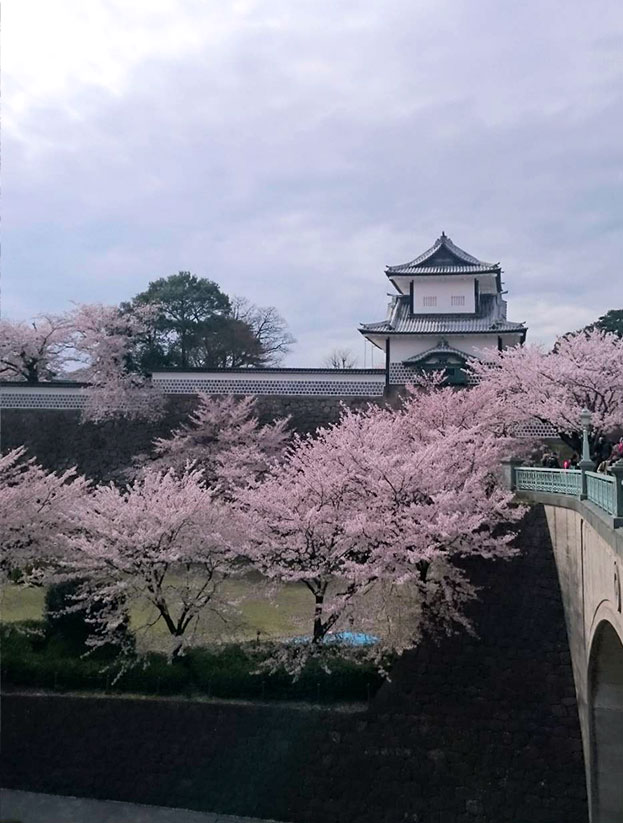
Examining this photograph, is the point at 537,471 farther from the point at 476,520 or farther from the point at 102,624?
the point at 102,624

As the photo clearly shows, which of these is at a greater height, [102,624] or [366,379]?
[366,379]

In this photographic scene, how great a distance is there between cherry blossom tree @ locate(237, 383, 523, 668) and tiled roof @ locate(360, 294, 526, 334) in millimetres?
12609

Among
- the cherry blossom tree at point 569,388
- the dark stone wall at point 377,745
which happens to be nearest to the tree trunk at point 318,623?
the dark stone wall at point 377,745

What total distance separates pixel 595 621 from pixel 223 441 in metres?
14.7

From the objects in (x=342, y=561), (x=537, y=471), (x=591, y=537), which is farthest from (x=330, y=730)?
(x=537, y=471)

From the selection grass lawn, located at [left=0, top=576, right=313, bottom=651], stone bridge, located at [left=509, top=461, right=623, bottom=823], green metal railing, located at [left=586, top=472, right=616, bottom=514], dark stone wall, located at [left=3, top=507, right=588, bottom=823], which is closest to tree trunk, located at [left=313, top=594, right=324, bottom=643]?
grass lawn, located at [left=0, top=576, right=313, bottom=651]

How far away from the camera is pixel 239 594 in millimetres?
15398

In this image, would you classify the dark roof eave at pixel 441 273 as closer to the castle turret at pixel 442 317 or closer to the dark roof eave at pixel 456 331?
the castle turret at pixel 442 317

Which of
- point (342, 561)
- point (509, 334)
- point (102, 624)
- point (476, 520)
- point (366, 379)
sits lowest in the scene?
point (102, 624)

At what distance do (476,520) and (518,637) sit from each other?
2.18 m

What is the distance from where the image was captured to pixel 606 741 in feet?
32.2

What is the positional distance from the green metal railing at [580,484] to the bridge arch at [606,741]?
277 cm

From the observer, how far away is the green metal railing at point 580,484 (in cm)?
692

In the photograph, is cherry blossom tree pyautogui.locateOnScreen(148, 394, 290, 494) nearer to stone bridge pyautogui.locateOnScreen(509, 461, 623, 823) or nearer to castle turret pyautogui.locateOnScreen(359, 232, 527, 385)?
castle turret pyautogui.locateOnScreen(359, 232, 527, 385)
